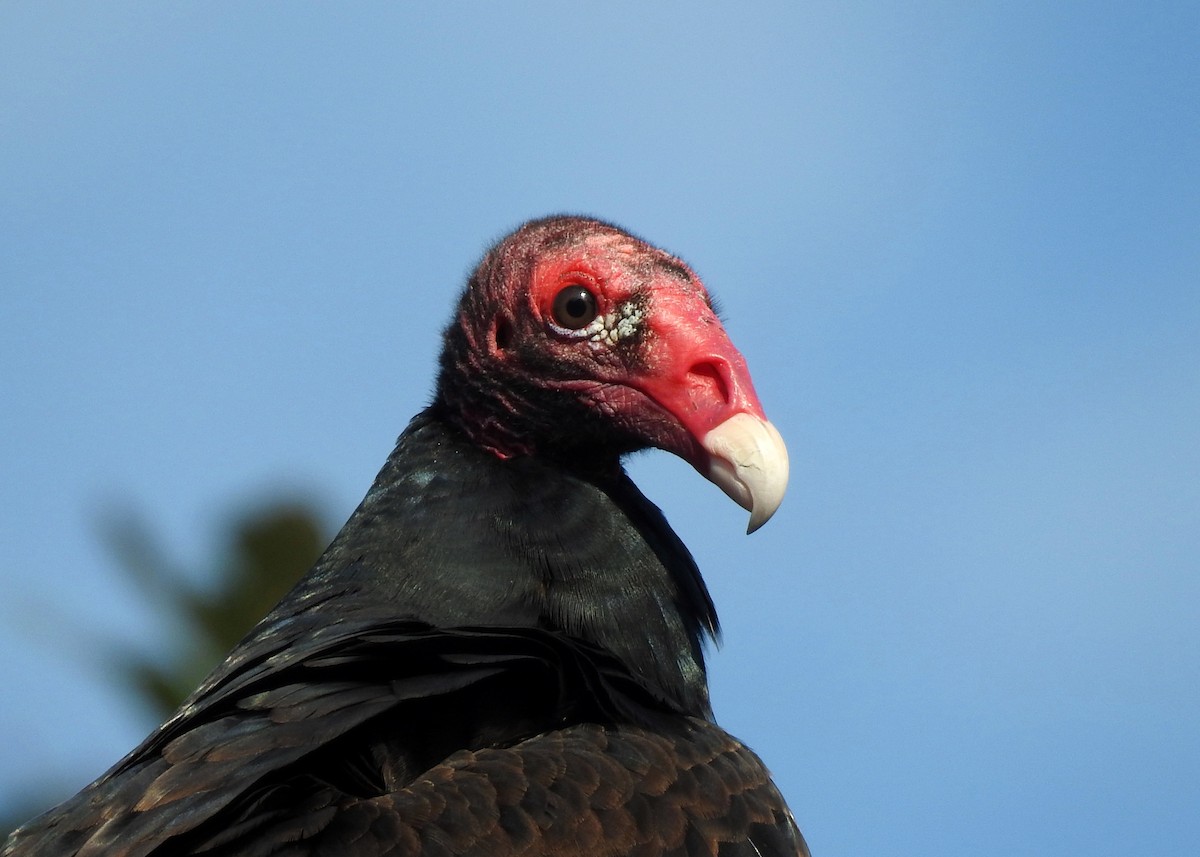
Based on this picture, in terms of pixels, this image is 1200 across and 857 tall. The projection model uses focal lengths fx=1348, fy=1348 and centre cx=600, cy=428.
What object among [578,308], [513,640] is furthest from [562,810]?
[578,308]

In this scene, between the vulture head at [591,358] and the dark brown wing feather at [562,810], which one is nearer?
the dark brown wing feather at [562,810]

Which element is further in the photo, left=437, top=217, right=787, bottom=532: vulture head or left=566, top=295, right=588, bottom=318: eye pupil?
left=566, top=295, right=588, bottom=318: eye pupil

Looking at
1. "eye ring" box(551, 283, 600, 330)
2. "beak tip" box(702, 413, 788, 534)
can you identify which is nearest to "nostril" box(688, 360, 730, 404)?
"beak tip" box(702, 413, 788, 534)

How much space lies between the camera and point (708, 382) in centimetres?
392

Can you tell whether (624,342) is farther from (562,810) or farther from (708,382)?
(562,810)

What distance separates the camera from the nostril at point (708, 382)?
12.7ft

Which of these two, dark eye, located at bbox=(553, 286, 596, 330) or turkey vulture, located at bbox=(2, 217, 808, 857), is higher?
dark eye, located at bbox=(553, 286, 596, 330)

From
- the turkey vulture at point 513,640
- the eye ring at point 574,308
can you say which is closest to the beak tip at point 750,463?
the turkey vulture at point 513,640

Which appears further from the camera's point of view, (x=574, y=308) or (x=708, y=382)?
(x=574, y=308)

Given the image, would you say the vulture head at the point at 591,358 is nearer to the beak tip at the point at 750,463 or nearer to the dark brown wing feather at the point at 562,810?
the beak tip at the point at 750,463

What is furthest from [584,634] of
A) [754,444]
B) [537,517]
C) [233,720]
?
[233,720]

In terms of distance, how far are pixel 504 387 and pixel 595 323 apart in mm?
350

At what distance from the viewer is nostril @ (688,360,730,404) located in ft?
12.7

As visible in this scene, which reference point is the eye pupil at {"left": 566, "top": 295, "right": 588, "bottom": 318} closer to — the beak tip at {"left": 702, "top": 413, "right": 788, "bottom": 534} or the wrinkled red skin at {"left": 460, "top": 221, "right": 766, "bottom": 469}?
the wrinkled red skin at {"left": 460, "top": 221, "right": 766, "bottom": 469}
